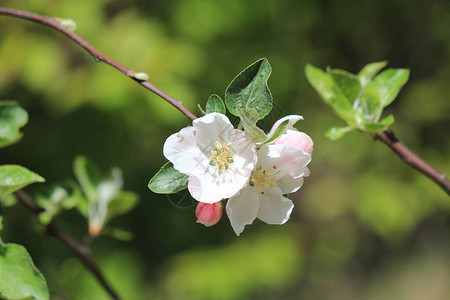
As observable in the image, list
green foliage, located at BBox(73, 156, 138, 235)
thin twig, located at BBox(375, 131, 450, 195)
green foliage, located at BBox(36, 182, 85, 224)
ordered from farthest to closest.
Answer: green foliage, located at BBox(73, 156, 138, 235), green foliage, located at BBox(36, 182, 85, 224), thin twig, located at BBox(375, 131, 450, 195)

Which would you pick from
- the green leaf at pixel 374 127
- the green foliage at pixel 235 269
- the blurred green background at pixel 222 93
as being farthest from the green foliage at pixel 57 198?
the green foliage at pixel 235 269

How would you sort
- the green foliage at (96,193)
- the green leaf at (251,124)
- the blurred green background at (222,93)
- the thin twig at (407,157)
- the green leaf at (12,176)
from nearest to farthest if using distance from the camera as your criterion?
1. the green leaf at (251,124)
2. the green leaf at (12,176)
3. the thin twig at (407,157)
4. the green foliage at (96,193)
5. the blurred green background at (222,93)

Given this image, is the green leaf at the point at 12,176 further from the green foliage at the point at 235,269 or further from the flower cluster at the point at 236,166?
the green foliage at the point at 235,269

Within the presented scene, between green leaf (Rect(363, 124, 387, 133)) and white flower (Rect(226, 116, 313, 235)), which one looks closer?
white flower (Rect(226, 116, 313, 235))

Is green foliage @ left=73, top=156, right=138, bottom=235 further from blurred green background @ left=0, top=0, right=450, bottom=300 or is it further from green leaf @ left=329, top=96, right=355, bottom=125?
blurred green background @ left=0, top=0, right=450, bottom=300

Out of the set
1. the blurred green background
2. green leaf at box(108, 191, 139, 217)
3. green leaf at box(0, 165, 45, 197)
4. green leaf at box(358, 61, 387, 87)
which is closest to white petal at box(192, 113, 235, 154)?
green leaf at box(0, 165, 45, 197)
